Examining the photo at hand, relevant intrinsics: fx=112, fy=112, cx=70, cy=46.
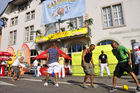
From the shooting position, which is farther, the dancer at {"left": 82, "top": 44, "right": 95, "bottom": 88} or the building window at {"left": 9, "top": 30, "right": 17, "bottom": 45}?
the building window at {"left": 9, "top": 30, "right": 17, "bottom": 45}

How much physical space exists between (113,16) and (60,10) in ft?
23.6

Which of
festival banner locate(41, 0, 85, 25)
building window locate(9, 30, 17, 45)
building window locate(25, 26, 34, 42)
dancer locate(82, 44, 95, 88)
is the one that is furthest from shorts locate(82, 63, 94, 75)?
building window locate(9, 30, 17, 45)

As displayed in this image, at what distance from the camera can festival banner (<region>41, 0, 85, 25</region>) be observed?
1452 centimetres

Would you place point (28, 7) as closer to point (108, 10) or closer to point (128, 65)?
point (108, 10)

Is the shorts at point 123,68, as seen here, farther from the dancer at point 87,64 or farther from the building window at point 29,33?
the building window at point 29,33

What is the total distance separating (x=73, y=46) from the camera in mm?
14805

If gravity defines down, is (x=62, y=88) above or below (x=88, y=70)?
below

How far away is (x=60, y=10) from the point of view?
52.1 feet

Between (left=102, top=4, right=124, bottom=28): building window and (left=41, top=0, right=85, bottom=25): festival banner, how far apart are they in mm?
2855

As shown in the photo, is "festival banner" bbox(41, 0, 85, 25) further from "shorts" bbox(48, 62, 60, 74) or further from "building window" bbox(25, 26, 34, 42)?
"shorts" bbox(48, 62, 60, 74)

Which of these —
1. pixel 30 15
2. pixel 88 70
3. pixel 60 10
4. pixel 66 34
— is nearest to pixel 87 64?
pixel 88 70

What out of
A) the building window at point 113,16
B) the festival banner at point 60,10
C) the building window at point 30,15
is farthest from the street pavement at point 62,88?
the building window at point 30,15

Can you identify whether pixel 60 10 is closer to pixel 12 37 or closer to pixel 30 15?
pixel 30 15

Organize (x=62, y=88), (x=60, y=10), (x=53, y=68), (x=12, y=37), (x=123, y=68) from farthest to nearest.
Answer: (x=12, y=37)
(x=60, y=10)
(x=53, y=68)
(x=62, y=88)
(x=123, y=68)
